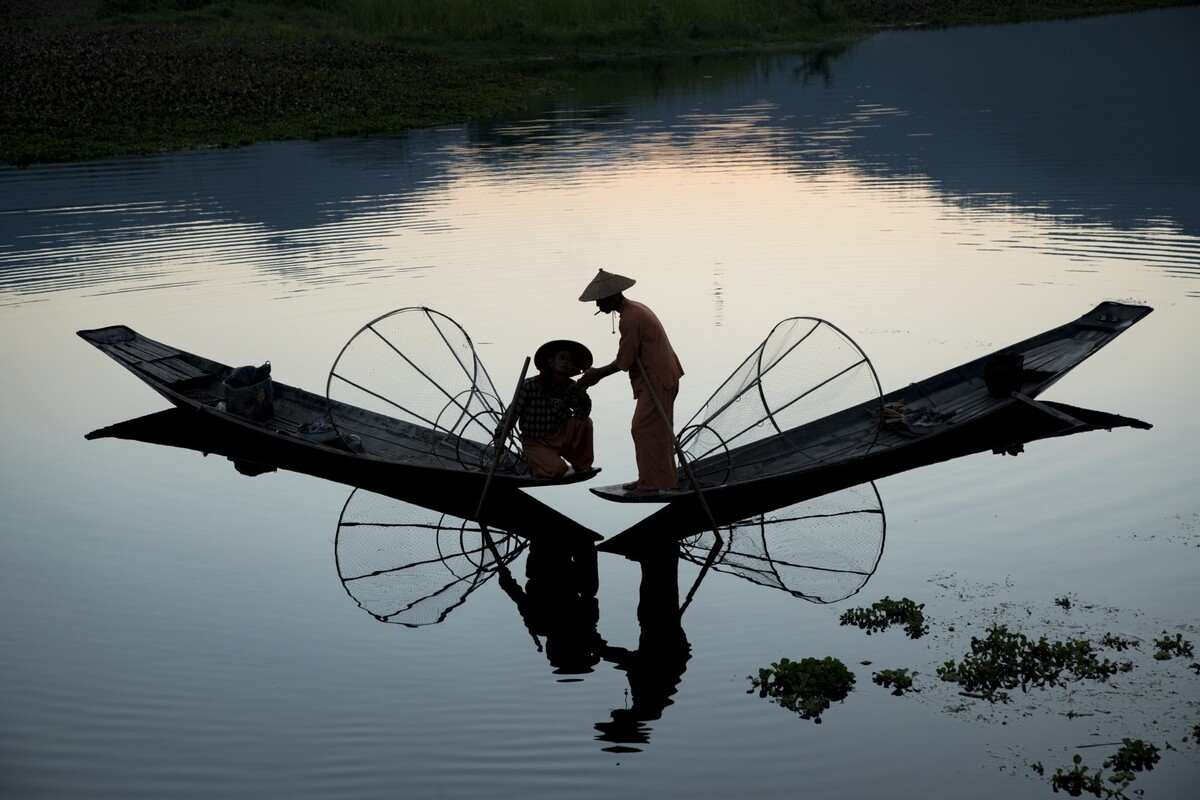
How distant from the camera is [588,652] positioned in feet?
20.2

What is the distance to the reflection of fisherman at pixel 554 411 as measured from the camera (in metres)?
7.05

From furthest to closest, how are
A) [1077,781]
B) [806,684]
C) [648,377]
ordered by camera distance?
Answer: [648,377]
[806,684]
[1077,781]

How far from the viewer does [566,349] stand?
7.00m

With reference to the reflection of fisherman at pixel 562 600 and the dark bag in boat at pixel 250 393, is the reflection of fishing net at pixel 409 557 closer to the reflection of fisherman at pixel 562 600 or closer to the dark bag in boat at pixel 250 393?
the reflection of fisherman at pixel 562 600

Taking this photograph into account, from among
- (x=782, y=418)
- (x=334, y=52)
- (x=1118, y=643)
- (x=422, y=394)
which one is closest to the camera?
(x=1118, y=643)


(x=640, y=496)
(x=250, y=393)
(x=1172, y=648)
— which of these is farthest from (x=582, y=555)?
(x=1172, y=648)

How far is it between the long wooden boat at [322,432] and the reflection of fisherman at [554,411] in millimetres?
216

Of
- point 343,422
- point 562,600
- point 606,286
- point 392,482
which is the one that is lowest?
point 562,600

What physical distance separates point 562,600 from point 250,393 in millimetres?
2927

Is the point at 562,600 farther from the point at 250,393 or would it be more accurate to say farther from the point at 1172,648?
the point at 1172,648

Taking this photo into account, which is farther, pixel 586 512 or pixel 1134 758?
pixel 586 512

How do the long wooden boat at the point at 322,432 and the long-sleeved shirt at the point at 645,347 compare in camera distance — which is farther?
the long wooden boat at the point at 322,432

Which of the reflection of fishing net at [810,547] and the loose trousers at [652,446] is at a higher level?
the loose trousers at [652,446]

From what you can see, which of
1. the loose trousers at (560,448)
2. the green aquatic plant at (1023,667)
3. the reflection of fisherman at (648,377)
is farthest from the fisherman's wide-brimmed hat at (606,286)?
the green aquatic plant at (1023,667)
